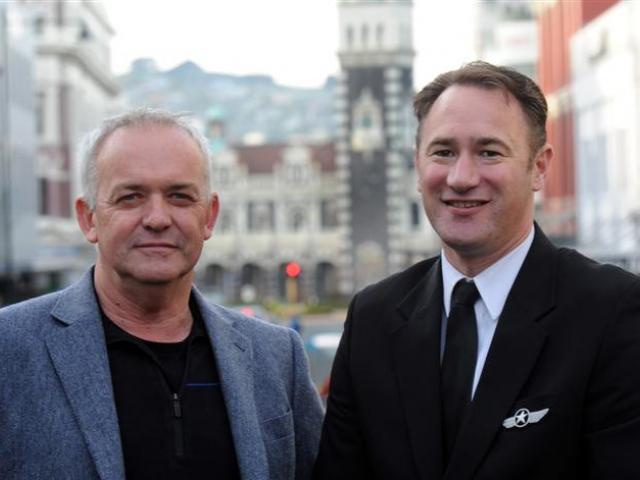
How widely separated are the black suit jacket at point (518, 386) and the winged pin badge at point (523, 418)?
1 cm

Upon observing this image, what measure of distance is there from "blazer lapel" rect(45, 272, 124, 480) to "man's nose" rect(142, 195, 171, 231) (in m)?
0.34

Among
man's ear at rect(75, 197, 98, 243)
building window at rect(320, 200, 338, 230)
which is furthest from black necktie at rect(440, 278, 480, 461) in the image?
building window at rect(320, 200, 338, 230)

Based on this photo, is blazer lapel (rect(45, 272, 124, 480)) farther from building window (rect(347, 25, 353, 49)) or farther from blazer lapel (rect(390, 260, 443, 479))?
building window (rect(347, 25, 353, 49))

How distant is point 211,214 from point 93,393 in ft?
2.46

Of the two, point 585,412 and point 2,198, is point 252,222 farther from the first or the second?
point 585,412

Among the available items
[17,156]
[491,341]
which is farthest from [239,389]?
[17,156]

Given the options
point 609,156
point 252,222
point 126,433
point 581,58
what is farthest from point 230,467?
point 252,222

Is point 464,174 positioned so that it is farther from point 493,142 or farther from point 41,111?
point 41,111

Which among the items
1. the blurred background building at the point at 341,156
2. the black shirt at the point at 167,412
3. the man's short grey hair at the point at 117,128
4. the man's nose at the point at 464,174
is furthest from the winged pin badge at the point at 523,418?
the blurred background building at the point at 341,156

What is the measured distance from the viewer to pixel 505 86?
125 inches

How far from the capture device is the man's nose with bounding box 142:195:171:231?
3406 mm

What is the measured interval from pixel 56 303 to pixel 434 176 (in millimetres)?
1294

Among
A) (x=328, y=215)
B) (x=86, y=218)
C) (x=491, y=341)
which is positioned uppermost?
(x=86, y=218)

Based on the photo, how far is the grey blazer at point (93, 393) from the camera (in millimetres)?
3219
